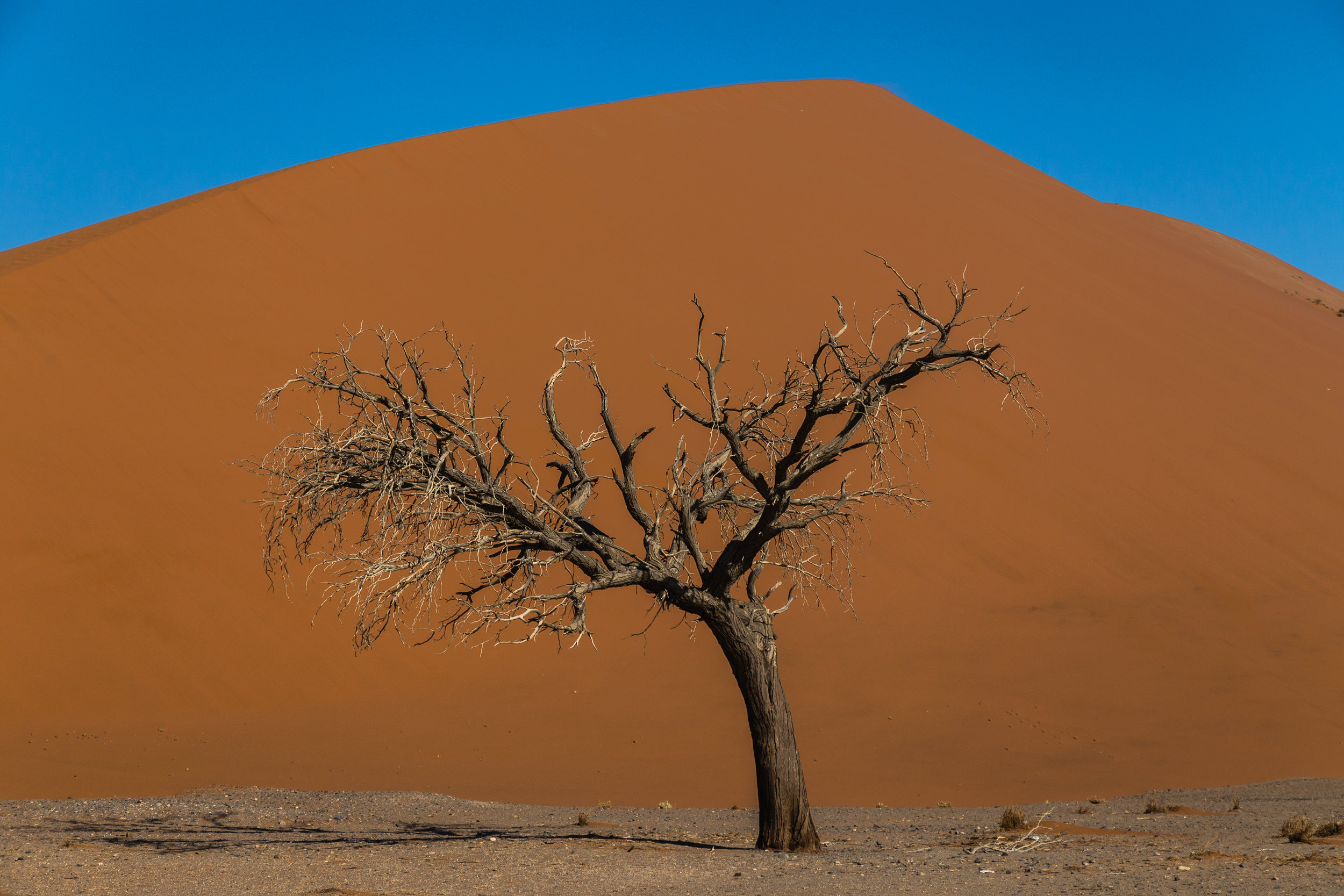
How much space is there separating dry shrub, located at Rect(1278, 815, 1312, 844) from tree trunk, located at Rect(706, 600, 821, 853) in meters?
3.79

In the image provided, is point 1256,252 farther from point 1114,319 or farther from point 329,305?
point 329,305

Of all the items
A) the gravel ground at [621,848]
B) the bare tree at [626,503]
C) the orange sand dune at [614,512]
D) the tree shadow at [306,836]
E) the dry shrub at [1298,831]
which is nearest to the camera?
the gravel ground at [621,848]

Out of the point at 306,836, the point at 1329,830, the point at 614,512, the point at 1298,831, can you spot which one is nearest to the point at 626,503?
the point at 306,836

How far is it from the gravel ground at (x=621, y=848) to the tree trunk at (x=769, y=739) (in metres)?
0.26

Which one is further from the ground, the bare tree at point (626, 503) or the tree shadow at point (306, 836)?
the bare tree at point (626, 503)

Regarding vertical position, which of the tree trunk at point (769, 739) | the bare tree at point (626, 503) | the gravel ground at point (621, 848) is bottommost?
the gravel ground at point (621, 848)

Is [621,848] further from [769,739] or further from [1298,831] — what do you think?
[1298,831]

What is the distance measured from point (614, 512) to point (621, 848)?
10.7 metres

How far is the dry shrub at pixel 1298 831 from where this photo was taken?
303 inches

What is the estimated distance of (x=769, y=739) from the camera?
7410 millimetres

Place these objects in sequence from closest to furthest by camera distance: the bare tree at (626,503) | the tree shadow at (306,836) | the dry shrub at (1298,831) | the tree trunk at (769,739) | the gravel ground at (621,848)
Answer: the gravel ground at (621,848)
the bare tree at (626,503)
the tree trunk at (769,739)
the dry shrub at (1298,831)
the tree shadow at (306,836)

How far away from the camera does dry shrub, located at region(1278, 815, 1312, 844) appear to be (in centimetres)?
770

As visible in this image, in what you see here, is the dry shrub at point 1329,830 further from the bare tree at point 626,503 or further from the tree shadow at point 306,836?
the tree shadow at point 306,836

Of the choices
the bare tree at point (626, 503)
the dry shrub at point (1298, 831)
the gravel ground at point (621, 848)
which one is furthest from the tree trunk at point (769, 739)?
the dry shrub at point (1298, 831)
